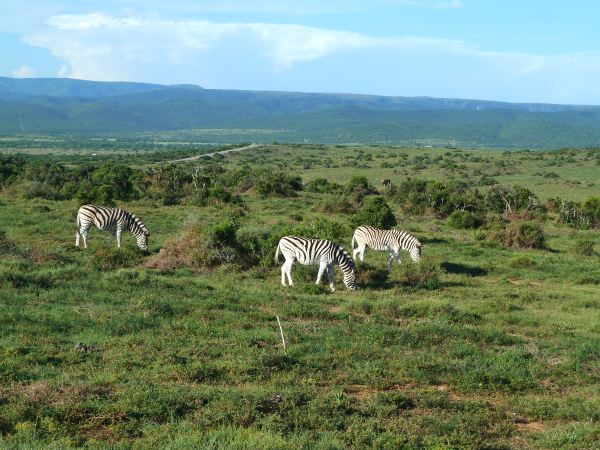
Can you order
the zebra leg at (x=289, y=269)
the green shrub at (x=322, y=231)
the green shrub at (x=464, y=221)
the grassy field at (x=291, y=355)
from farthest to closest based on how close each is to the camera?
the green shrub at (x=464, y=221)
the green shrub at (x=322, y=231)
the zebra leg at (x=289, y=269)
the grassy field at (x=291, y=355)

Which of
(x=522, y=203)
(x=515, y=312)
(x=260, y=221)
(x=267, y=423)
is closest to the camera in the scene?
(x=267, y=423)

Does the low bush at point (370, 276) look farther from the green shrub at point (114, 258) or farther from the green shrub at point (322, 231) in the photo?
the green shrub at point (114, 258)

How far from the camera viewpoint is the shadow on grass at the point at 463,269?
70.1ft

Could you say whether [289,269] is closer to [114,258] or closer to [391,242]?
[391,242]

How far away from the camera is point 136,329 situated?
13406mm

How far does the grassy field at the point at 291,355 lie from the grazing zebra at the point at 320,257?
414 mm

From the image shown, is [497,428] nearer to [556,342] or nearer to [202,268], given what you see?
[556,342]

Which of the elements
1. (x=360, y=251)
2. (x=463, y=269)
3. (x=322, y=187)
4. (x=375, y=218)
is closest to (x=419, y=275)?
(x=360, y=251)

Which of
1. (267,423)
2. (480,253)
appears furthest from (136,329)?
(480,253)

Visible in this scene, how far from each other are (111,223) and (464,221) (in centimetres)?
1647

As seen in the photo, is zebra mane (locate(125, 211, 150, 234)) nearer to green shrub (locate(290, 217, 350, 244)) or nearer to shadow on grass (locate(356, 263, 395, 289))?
green shrub (locate(290, 217, 350, 244))

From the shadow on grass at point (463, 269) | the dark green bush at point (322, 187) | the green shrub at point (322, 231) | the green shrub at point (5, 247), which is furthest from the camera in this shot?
the dark green bush at point (322, 187)

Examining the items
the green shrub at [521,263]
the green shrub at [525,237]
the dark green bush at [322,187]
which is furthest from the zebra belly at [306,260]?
the dark green bush at [322,187]

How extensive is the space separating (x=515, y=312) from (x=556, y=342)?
8.33ft
